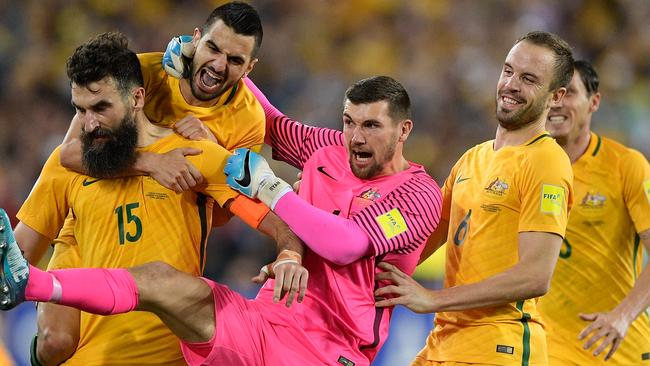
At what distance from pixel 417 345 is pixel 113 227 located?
3.53 meters

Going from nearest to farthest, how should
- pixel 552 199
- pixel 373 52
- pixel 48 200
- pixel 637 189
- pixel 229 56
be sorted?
1. pixel 552 199
2. pixel 48 200
3. pixel 229 56
4. pixel 637 189
5. pixel 373 52

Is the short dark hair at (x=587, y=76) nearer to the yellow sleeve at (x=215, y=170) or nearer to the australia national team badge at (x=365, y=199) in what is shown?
the australia national team badge at (x=365, y=199)

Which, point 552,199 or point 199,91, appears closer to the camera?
point 552,199

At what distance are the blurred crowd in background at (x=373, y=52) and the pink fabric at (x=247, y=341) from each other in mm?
4977

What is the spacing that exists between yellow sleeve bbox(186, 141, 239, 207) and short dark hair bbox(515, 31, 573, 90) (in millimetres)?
1638

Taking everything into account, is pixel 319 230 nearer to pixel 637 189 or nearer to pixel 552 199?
pixel 552 199

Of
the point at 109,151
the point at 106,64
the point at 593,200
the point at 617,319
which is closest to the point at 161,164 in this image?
the point at 109,151

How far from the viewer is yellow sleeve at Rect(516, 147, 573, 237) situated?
4.76 m

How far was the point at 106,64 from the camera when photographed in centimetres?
A: 487

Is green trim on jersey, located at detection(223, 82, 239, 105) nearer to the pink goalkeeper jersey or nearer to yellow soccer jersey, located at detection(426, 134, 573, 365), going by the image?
the pink goalkeeper jersey

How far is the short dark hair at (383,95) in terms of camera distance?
5.01m

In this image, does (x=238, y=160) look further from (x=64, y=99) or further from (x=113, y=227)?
(x=64, y=99)

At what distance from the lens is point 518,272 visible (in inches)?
186

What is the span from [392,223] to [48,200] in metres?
1.68
